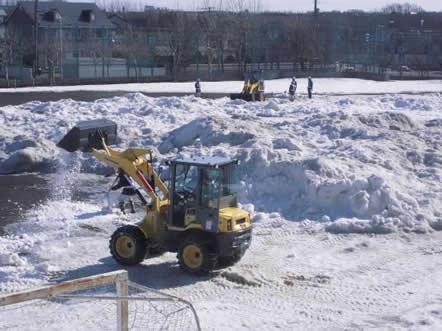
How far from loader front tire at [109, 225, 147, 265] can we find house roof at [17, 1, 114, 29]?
6731cm

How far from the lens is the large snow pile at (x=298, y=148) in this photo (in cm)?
1605

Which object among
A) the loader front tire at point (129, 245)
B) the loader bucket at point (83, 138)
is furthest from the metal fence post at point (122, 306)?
the loader bucket at point (83, 138)

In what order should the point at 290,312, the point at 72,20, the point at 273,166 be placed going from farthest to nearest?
the point at 72,20 → the point at 273,166 → the point at 290,312

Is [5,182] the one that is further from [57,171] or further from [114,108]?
[114,108]

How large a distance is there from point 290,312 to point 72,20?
71.7 m

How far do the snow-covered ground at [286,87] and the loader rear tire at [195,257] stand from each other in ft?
123

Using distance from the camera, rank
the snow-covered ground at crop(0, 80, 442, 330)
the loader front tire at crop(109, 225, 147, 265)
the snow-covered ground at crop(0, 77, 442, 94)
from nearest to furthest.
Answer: the snow-covered ground at crop(0, 80, 442, 330)
the loader front tire at crop(109, 225, 147, 265)
the snow-covered ground at crop(0, 77, 442, 94)

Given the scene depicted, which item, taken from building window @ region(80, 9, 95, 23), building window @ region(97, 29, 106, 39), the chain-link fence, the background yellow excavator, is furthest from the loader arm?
building window @ region(80, 9, 95, 23)

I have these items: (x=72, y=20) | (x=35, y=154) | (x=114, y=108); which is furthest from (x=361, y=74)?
(x=35, y=154)

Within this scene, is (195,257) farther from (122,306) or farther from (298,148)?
(298,148)

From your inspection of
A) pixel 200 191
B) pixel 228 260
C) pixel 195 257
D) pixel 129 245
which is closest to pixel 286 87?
pixel 228 260

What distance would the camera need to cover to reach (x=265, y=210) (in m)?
16.5

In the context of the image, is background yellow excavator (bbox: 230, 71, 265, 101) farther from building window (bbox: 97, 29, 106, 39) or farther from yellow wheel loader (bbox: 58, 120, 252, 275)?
building window (bbox: 97, 29, 106, 39)

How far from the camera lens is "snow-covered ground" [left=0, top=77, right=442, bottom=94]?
166 feet
